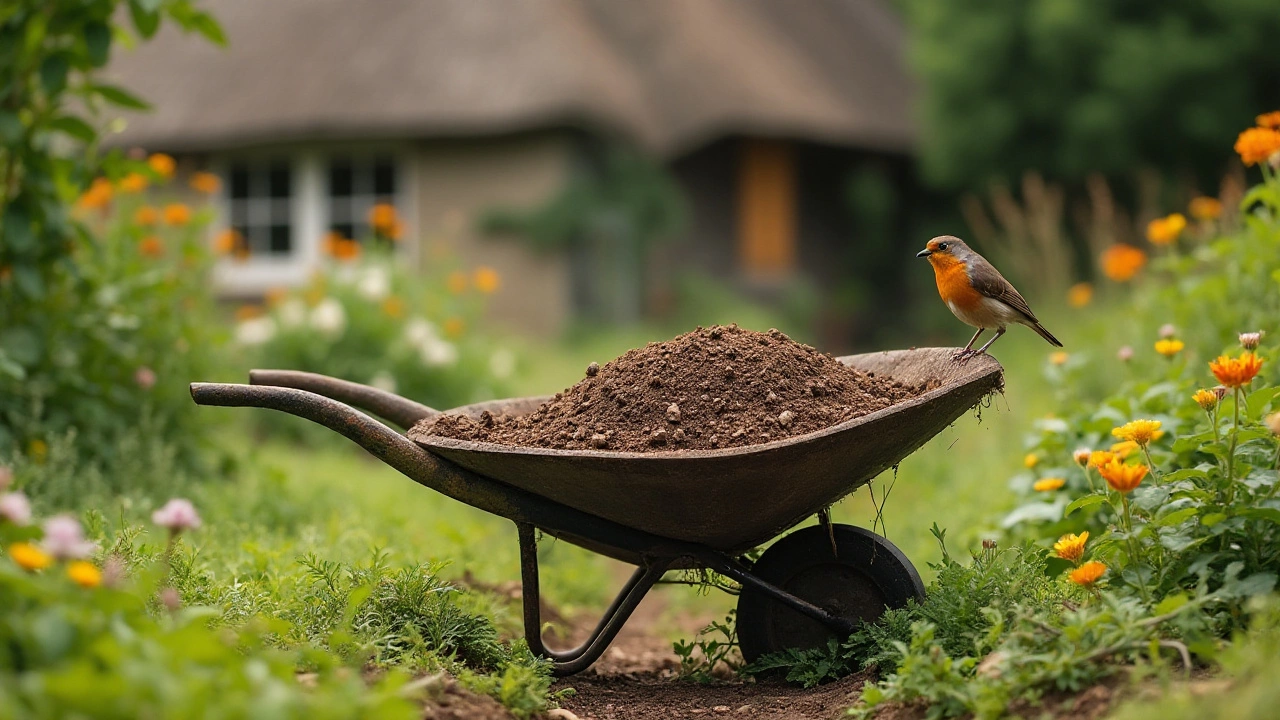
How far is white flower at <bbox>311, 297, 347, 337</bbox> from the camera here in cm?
656

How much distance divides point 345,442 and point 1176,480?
4908 mm

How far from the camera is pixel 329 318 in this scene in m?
6.55

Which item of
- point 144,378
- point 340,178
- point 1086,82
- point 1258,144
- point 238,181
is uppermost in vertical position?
point 1086,82

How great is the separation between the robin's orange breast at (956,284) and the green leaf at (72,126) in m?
2.76

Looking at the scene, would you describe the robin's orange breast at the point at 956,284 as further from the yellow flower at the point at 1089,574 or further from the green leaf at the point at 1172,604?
the green leaf at the point at 1172,604

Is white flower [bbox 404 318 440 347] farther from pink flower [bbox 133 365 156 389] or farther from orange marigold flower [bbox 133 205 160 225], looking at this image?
pink flower [bbox 133 365 156 389]

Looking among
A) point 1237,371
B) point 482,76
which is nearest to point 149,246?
point 1237,371

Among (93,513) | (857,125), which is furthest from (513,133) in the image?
(93,513)

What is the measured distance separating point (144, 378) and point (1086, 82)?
10.3m

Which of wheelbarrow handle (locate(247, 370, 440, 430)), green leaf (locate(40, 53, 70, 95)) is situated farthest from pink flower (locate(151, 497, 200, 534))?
green leaf (locate(40, 53, 70, 95))

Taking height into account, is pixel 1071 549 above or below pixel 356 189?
below

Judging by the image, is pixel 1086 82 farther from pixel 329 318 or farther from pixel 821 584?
pixel 821 584

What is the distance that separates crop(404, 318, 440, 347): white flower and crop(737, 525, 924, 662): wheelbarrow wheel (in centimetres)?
425

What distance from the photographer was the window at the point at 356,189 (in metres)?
12.4
